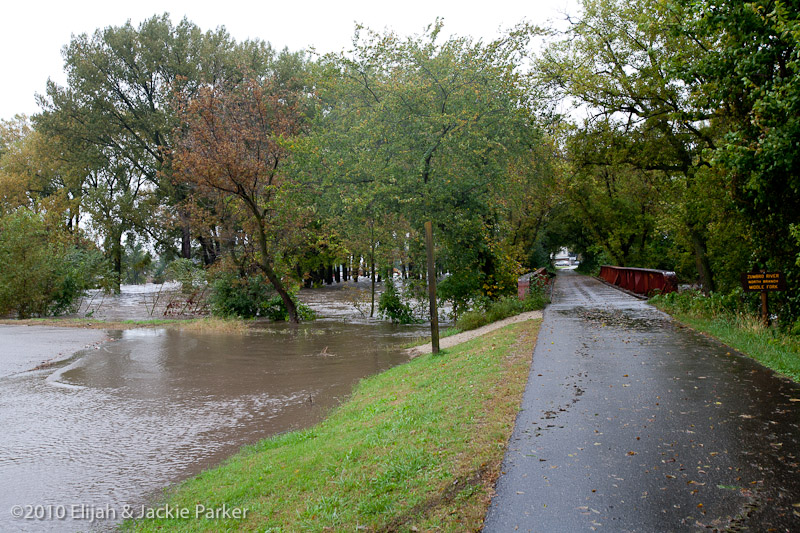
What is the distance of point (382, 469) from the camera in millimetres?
5164

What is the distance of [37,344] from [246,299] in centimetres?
1003

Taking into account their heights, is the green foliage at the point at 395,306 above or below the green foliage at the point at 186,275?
below

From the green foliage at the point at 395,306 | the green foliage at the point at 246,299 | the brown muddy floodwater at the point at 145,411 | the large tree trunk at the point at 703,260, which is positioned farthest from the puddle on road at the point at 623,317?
the green foliage at the point at 246,299

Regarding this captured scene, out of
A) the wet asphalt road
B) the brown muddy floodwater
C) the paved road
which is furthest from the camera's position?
the paved road

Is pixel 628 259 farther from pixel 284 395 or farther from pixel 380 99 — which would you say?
pixel 284 395

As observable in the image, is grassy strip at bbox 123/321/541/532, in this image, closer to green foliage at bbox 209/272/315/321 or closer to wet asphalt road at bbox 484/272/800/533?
wet asphalt road at bbox 484/272/800/533

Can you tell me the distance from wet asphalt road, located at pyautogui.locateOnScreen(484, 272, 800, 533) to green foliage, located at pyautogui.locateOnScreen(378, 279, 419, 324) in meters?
15.8

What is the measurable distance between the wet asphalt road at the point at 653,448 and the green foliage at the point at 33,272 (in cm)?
2978

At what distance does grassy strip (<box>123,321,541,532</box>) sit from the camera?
14.1ft

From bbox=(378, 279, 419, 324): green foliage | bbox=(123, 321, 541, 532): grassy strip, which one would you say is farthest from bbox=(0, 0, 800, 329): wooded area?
bbox=(123, 321, 541, 532): grassy strip

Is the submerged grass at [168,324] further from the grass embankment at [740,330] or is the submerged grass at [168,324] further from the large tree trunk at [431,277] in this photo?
the grass embankment at [740,330]

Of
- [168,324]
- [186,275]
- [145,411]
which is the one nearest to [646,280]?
[145,411]

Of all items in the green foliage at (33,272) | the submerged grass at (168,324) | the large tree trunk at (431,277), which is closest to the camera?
the large tree trunk at (431,277)

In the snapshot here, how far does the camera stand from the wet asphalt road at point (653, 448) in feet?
12.8
